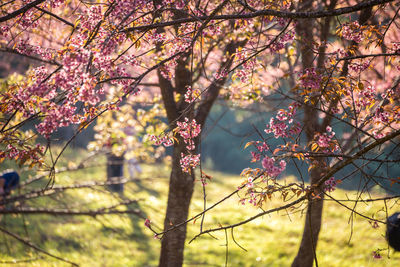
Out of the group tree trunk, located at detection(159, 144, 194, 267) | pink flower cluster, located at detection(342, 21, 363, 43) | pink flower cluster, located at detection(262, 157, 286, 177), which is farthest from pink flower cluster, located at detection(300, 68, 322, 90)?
tree trunk, located at detection(159, 144, 194, 267)

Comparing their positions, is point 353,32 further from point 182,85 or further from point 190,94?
point 182,85

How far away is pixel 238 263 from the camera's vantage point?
325 inches

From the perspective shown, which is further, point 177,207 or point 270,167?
point 177,207

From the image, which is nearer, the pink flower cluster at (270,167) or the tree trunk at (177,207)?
the pink flower cluster at (270,167)

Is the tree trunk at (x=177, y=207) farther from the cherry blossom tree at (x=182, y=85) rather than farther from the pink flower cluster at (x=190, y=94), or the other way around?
the pink flower cluster at (x=190, y=94)

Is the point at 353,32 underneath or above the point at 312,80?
above

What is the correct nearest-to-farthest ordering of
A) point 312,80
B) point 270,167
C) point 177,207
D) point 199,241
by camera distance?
point 270,167, point 312,80, point 177,207, point 199,241

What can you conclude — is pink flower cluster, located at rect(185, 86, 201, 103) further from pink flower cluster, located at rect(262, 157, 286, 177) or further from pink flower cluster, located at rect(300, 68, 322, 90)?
pink flower cluster, located at rect(262, 157, 286, 177)

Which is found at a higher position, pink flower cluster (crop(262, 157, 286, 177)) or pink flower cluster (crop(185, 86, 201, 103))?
pink flower cluster (crop(185, 86, 201, 103))

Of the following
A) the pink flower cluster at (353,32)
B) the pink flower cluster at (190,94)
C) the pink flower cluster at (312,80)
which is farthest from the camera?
the pink flower cluster at (353,32)

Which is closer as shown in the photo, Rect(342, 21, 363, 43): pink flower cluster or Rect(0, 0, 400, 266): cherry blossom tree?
Rect(0, 0, 400, 266): cherry blossom tree

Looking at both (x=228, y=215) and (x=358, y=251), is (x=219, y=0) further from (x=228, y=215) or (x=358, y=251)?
(x=228, y=215)

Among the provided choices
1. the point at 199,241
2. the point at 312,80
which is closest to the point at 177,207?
the point at 312,80

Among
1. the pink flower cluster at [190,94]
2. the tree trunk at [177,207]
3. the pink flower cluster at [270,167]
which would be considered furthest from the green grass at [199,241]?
the pink flower cluster at [270,167]
